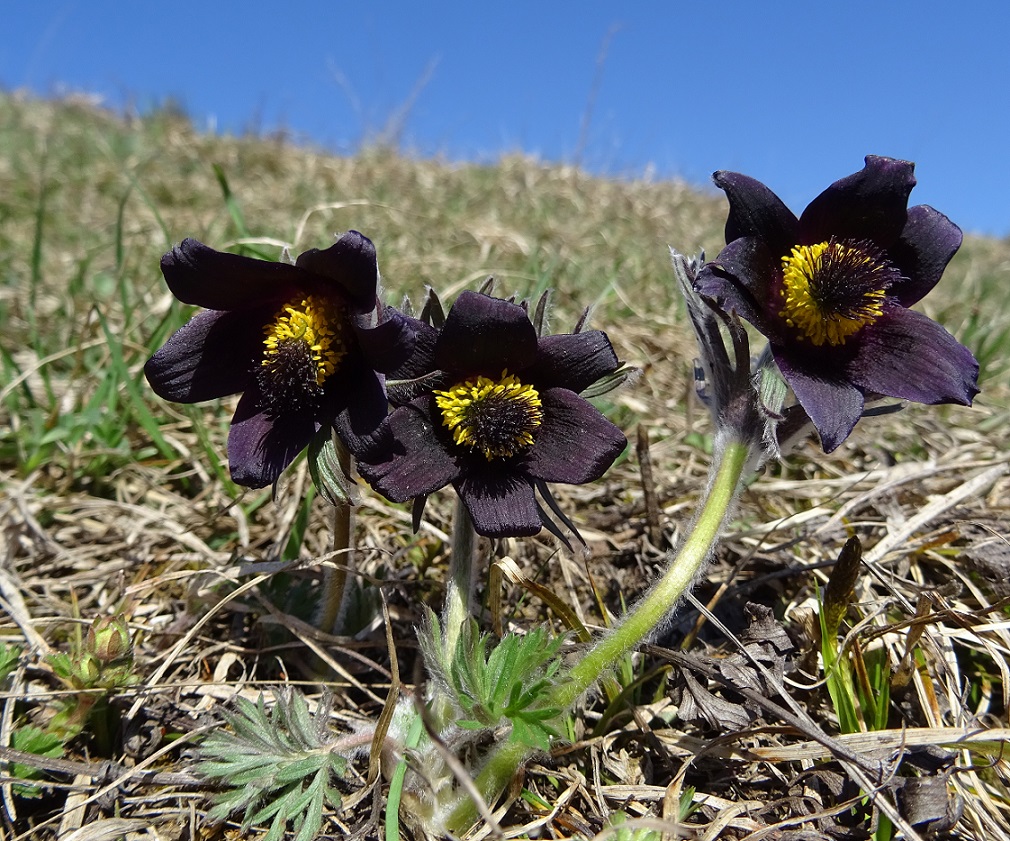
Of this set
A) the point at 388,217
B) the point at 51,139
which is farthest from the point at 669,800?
the point at 51,139

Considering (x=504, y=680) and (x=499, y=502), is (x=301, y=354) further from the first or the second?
(x=504, y=680)

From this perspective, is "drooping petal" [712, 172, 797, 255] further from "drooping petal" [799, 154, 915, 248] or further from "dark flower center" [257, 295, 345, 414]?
"dark flower center" [257, 295, 345, 414]

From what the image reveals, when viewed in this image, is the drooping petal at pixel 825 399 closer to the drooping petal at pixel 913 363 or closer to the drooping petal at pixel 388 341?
the drooping petal at pixel 913 363

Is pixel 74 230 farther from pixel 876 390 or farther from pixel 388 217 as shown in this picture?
pixel 876 390

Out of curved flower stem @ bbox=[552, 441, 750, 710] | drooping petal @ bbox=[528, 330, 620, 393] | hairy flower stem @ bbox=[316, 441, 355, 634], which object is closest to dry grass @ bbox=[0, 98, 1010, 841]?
hairy flower stem @ bbox=[316, 441, 355, 634]

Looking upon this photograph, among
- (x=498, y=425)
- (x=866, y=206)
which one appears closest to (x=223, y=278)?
(x=498, y=425)
